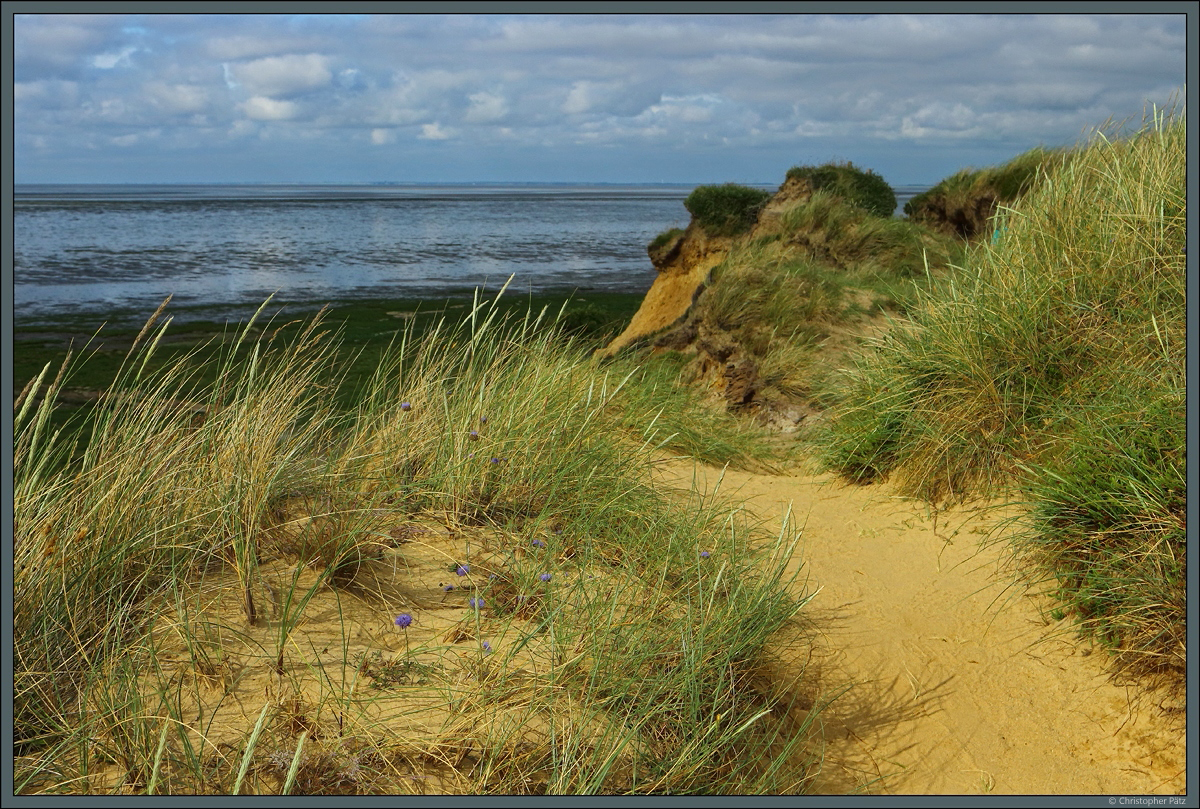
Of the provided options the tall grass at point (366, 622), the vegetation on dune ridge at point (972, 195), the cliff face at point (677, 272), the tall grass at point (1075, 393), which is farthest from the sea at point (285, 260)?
the tall grass at point (1075, 393)

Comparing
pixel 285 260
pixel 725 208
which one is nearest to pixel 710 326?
pixel 725 208

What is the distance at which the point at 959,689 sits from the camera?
361 centimetres

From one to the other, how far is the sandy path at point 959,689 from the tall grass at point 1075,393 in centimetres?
22

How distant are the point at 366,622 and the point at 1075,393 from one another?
370 centimetres

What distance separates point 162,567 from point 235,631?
0.55 meters

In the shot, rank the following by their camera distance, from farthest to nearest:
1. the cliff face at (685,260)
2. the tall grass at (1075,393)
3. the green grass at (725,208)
Answer: the green grass at (725,208) → the cliff face at (685,260) → the tall grass at (1075,393)

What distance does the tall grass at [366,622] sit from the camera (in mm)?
2500

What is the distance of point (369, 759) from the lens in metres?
2.49

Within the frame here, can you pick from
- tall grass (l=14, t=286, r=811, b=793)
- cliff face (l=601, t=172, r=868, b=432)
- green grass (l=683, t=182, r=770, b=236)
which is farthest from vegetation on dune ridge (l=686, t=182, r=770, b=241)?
tall grass (l=14, t=286, r=811, b=793)

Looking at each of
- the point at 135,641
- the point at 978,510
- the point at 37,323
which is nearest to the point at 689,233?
the point at 978,510

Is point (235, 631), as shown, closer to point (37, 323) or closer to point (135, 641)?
point (135, 641)

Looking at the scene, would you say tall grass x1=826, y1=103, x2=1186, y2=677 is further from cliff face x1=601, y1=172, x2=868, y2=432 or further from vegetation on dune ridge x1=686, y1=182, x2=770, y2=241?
vegetation on dune ridge x1=686, y1=182, x2=770, y2=241

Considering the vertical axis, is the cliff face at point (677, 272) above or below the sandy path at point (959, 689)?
above

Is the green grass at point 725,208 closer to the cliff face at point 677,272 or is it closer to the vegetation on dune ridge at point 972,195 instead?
the cliff face at point 677,272
